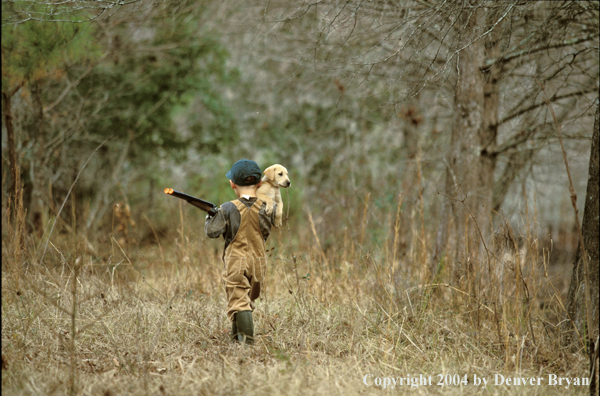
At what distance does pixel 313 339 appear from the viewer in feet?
11.7

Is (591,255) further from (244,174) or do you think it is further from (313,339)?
(244,174)

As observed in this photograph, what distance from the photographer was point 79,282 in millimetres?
4449

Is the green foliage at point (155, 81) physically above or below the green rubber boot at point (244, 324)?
above

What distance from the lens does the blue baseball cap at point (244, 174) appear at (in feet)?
11.3

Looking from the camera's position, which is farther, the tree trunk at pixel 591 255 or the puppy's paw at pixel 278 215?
the puppy's paw at pixel 278 215

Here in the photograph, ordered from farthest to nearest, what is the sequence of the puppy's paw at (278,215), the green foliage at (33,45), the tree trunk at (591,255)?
the green foliage at (33,45), the puppy's paw at (278,215), the tree trunk at (591,255)

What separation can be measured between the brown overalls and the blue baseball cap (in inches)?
5.0

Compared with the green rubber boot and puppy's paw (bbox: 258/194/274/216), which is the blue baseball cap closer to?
puppy's paw (bbox: 258/194/274/216)

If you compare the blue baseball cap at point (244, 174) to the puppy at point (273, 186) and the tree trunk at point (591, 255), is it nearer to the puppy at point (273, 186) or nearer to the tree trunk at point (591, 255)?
the puppy at point (273, 186)

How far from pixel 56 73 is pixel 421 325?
18.9 feet
